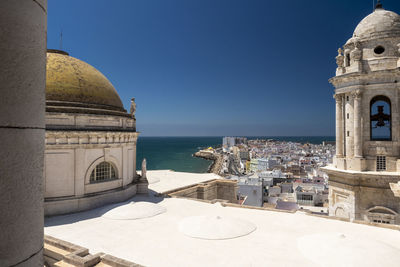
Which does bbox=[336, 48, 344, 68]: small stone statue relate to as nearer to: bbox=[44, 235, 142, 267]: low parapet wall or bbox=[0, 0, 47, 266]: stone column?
bbox=[44, 235, 142, 267]: low parapet wall

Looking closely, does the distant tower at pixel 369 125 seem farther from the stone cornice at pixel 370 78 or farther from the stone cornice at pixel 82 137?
the stone cornice at pixel 82 137

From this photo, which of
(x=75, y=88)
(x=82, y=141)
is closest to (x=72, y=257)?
(x=82, y=141)

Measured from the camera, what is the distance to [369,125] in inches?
713

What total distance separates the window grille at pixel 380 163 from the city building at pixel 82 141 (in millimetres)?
17967

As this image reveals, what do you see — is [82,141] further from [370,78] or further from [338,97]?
[370,78]

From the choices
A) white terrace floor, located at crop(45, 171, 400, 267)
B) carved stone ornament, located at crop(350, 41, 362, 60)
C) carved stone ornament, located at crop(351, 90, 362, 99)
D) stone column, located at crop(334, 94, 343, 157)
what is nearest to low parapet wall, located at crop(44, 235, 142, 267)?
white terrace floor, located at crop(45, 171, 400, 267)

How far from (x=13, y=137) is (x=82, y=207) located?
1726 centimetres

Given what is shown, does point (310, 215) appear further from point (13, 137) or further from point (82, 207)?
point (13, 137)

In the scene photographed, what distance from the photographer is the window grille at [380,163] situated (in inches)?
684

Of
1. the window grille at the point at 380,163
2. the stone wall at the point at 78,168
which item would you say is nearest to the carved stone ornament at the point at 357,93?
the window grille at the point at 380,163

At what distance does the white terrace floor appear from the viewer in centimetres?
1055

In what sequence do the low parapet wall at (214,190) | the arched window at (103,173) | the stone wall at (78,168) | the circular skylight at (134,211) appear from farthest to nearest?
1. the low parapet wall at (214,190)
2. the arched window at (103,173)
3. the stone wall at (78,168)
4. the circular skylight at (134,211)

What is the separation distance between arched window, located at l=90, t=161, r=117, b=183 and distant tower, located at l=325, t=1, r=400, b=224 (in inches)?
635

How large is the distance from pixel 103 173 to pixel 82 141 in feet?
10.0
